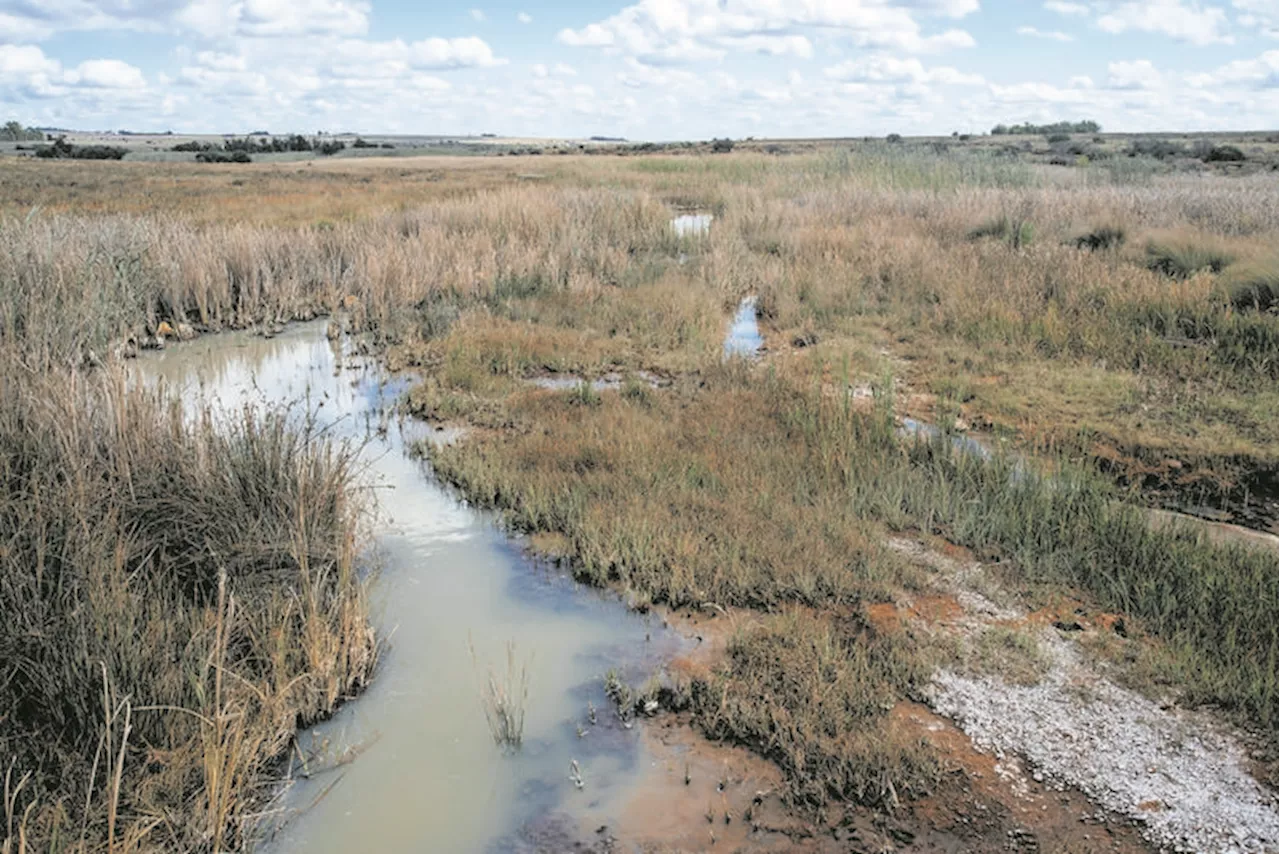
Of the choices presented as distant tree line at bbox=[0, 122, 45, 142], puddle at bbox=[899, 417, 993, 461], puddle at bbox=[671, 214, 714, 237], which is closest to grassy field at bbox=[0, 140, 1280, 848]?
puddle at bbox=[899, 417, 993, 461]

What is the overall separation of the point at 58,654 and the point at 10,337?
11.0 ft

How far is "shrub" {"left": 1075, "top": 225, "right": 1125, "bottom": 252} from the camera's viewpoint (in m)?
15.2

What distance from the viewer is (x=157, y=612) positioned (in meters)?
3.94

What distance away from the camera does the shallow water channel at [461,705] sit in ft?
12.0

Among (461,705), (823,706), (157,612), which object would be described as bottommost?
(461,705)

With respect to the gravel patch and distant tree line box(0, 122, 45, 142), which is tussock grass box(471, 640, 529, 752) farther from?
distant tree line box(0, 122, 45, 142)

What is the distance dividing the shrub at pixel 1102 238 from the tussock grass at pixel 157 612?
46.5 ft

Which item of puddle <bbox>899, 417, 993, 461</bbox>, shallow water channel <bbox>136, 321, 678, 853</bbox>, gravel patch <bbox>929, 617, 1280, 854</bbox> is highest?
puddle <bbox>899, 417, 993, 461</bbox>

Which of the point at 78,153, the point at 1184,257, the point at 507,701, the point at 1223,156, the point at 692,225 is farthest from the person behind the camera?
the point at 78,153

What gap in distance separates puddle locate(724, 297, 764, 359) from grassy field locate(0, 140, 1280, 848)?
25 cm

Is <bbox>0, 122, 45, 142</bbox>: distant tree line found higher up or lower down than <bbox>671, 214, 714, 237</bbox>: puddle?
higher up

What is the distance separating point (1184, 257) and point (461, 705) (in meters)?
13.5

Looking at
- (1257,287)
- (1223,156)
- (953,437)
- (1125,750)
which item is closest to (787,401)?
(953,437)

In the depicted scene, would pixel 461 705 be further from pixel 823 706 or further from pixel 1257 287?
pixel 1257 287
